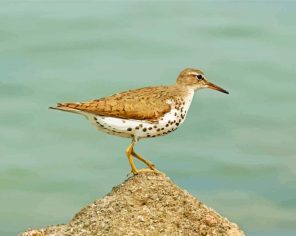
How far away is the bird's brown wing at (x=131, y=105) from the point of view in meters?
12.7

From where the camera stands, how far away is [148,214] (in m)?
12.6

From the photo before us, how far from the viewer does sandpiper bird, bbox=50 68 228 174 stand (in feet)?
41.8

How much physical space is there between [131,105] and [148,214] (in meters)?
1.39

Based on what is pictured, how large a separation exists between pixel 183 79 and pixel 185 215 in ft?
6.07

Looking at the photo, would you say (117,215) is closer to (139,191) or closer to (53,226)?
(139,191)

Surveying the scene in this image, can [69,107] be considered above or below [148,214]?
above

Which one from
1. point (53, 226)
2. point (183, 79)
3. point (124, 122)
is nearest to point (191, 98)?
point (183, 79)

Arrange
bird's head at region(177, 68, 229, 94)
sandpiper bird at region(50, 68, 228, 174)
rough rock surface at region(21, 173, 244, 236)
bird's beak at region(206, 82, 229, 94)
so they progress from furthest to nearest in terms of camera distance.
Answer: bird's beak at region(206, 82, 229, 94), bird's head at region(177, 68, 229, 94), sandpiper bird at region(50, 68, 228, 174), rough rock surface at region(21, 173, 244, 236)

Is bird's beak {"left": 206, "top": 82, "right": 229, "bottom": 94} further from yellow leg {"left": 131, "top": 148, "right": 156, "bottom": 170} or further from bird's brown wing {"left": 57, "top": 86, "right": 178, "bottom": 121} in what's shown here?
yellow leg {"left": 131, "top": 148, "right": 156, "bottom": 170}

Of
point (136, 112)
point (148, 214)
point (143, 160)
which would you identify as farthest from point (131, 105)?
point (148, 214)

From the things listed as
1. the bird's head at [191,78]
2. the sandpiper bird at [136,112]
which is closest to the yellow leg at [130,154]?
the sandpiper bird at [136,112]

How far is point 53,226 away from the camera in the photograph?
1383 cm

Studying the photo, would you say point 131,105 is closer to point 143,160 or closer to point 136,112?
point 136,112

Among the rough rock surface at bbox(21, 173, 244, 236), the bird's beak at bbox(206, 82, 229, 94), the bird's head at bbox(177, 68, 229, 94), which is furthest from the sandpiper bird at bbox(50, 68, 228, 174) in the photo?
the bird's beak at bbox(206, 82, 229, 94)
